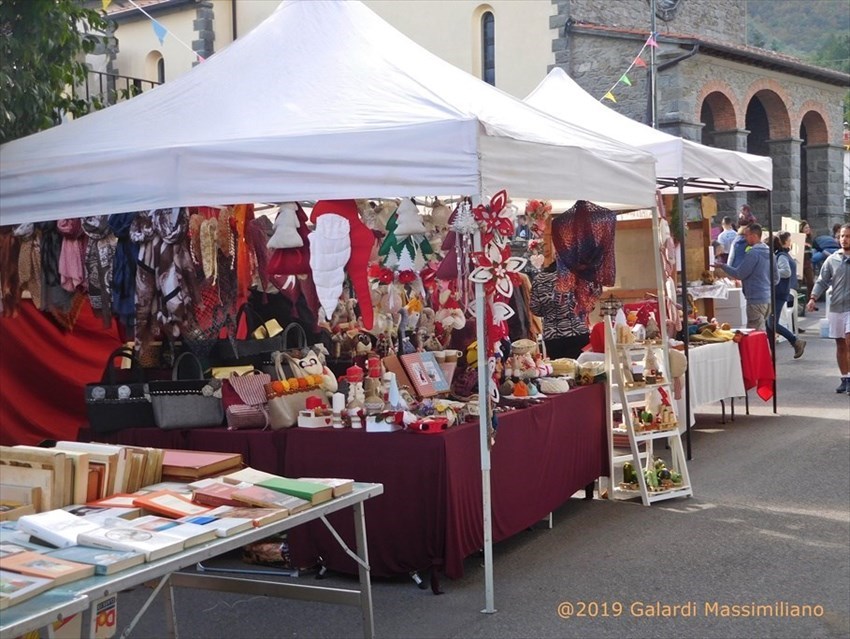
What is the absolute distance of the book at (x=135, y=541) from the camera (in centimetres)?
285

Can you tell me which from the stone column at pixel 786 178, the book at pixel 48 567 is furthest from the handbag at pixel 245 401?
the stone column at pixel 786 178

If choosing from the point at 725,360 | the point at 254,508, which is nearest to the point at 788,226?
the point at 725,360

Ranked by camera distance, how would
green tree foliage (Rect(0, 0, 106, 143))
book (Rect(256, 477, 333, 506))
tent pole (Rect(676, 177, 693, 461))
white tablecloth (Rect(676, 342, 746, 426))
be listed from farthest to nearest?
white tablecloth (Rect(676, 342, 746, 426)) → tent pole (Rect(676, 177, 693, 461)) → green tree foliage (Rect(0, 0, 106, 143)) → book (Rect(256, 477, 333, 506))

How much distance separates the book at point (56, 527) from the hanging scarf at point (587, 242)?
5032 millimetres

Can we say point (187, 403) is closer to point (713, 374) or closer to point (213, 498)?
point (213, 498)

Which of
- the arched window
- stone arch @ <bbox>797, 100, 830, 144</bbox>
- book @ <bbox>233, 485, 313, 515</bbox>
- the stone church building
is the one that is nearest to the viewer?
book @ <bbox>233, 485, 313, 515</bbox>

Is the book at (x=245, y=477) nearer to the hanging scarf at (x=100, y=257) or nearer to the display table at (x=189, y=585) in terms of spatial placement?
the display table at (x=189, y=585)

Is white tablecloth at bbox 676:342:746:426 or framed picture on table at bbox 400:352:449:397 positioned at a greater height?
framed picture on table at bbox 400:352:449:397

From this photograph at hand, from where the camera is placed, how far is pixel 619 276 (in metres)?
10.3

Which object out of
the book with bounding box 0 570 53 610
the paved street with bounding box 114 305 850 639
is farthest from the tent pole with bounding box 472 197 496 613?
the book with bounding box 0 570 53 610

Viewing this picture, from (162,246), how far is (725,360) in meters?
5.33

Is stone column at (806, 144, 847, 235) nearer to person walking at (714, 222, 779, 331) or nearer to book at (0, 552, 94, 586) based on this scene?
person walking at (714, 222, 779, 331)

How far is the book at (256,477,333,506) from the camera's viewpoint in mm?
3426

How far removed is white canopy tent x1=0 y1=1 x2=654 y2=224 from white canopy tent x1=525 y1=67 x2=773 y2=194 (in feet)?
6.19
